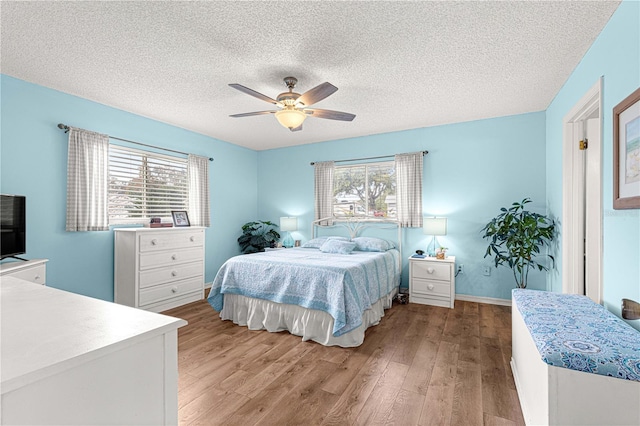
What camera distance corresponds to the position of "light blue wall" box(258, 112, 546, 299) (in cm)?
398

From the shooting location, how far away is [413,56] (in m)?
2.52

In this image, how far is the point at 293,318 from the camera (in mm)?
3146

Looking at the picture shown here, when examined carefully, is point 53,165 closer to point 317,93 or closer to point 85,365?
point 317,93

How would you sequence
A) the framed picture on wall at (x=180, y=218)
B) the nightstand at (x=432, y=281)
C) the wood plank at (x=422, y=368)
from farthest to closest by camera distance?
1. the framed picture on wall at (x=180, y=218)
2. the nightstand at (x=432, y=281)
3. the wood plank at (x=422, y=368)

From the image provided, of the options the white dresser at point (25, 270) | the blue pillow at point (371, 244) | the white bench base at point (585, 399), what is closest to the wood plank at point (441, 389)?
the white bench base at point (585, 399)

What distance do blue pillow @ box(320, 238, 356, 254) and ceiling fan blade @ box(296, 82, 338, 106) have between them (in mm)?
2144

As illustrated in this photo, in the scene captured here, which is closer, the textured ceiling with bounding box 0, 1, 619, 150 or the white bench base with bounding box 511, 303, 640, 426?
the white bench base with bounding box 511, 303, 640, 426

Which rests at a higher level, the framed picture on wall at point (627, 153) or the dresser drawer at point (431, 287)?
the framed picture on wall at point (627, 153)

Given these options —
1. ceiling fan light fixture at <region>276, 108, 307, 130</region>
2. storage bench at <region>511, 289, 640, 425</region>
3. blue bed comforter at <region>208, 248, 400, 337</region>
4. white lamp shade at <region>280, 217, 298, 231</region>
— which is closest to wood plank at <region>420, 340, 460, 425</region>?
storage bench at <region>511, 289, 640, 425</region>

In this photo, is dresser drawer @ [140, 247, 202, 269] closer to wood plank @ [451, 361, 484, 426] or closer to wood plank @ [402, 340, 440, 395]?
wood plank @ [402, 340, 440, 395]

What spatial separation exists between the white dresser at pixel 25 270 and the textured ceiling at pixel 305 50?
176cm

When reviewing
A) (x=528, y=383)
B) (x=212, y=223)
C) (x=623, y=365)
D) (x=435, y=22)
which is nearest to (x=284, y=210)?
(x=212, y=223)

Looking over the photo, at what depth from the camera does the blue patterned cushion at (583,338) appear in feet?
3.90

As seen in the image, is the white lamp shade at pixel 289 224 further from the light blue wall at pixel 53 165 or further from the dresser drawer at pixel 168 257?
the light blue wall at pixel 53 165
